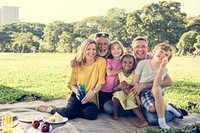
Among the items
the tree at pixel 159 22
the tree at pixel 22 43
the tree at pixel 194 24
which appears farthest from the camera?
the tree at pixel 22 43

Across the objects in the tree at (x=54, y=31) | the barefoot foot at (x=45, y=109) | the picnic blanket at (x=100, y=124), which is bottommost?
the picnic blanket at (x=100, y=124)

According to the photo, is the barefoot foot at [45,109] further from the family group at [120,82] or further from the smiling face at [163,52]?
the smiling face at [163,52]

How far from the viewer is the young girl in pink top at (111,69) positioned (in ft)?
13.5

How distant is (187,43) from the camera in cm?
2238

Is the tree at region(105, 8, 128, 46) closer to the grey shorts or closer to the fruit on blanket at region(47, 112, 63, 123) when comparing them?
the grey shorts

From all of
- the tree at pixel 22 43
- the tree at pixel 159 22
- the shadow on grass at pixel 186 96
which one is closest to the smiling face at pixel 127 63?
the shadow on grass at pixel 186 96

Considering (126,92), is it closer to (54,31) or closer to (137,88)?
(137,88)

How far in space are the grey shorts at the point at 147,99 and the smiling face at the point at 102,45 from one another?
2.36ft

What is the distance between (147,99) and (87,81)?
2.56 feet

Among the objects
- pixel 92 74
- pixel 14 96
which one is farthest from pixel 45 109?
pixel 14 96

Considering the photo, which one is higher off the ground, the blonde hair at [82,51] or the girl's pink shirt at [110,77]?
the blonde hair at [82,51]

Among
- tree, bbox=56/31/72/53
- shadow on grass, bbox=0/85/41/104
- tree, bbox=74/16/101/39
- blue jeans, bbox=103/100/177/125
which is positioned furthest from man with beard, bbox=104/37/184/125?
tree, bbox=74/16/101/39

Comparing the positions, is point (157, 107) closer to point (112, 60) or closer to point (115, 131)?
point (115, 131)

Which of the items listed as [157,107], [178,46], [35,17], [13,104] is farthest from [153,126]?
[35,17]
